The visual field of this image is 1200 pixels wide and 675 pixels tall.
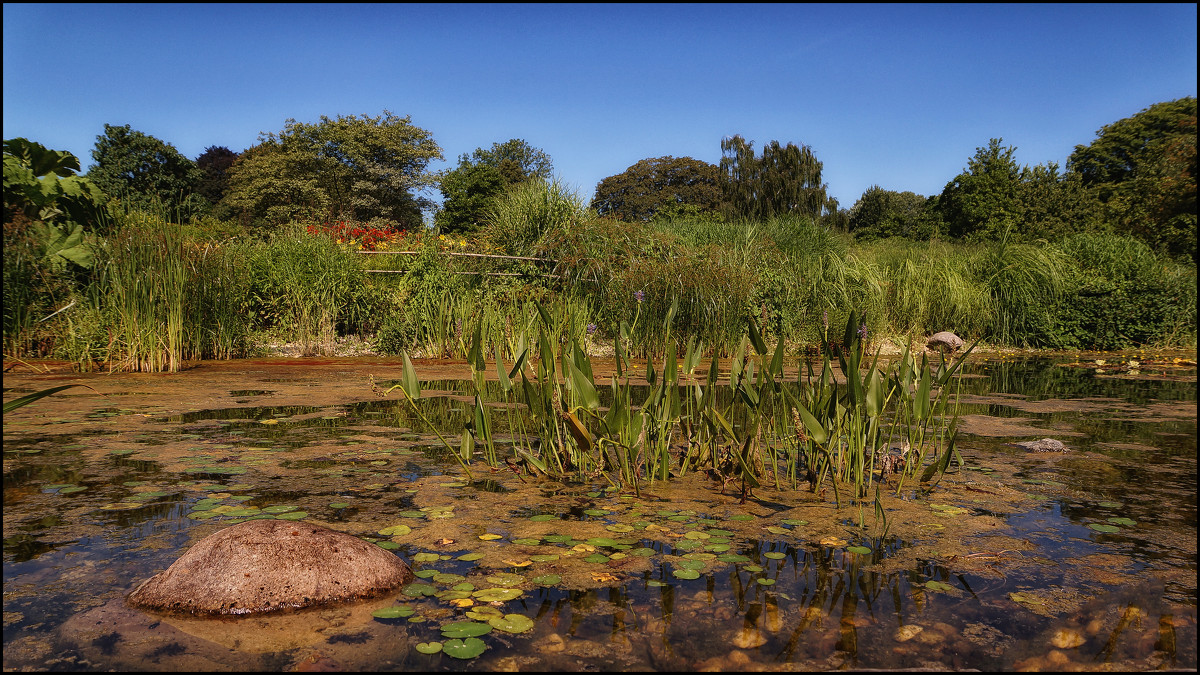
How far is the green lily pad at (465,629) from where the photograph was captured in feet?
7.12

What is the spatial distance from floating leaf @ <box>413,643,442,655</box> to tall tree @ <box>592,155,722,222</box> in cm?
4791

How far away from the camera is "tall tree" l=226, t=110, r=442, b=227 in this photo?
111 ft

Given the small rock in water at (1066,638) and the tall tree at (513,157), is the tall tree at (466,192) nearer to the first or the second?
the tall tree at (513,157)

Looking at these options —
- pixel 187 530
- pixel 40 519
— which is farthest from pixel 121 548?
pixel 40 519

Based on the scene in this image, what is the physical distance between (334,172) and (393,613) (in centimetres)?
3612

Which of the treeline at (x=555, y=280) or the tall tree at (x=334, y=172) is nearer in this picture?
the treeline at (x=555, y=280)

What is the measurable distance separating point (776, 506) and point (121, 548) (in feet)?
9.56

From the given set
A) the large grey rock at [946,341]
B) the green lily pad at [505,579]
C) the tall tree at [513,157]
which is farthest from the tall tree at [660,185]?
the green lily pad at [505,579]

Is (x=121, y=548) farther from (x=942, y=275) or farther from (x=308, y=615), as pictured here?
(x=942, y=275)

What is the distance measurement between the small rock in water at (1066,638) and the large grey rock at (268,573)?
2156 mm

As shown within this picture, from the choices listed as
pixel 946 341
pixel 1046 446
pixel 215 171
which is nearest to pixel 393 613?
pixel 1046 446

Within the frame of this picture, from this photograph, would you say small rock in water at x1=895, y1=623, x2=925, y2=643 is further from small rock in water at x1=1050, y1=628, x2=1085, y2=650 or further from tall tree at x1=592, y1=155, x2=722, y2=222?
tall tree at x1=592, y1=155, x2=722, y2=222

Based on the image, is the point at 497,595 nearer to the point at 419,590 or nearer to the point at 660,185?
the point at 419,590

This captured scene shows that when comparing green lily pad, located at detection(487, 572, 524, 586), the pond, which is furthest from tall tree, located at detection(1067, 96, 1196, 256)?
green lily pad, located at detection(487, 572, 524, 586)
